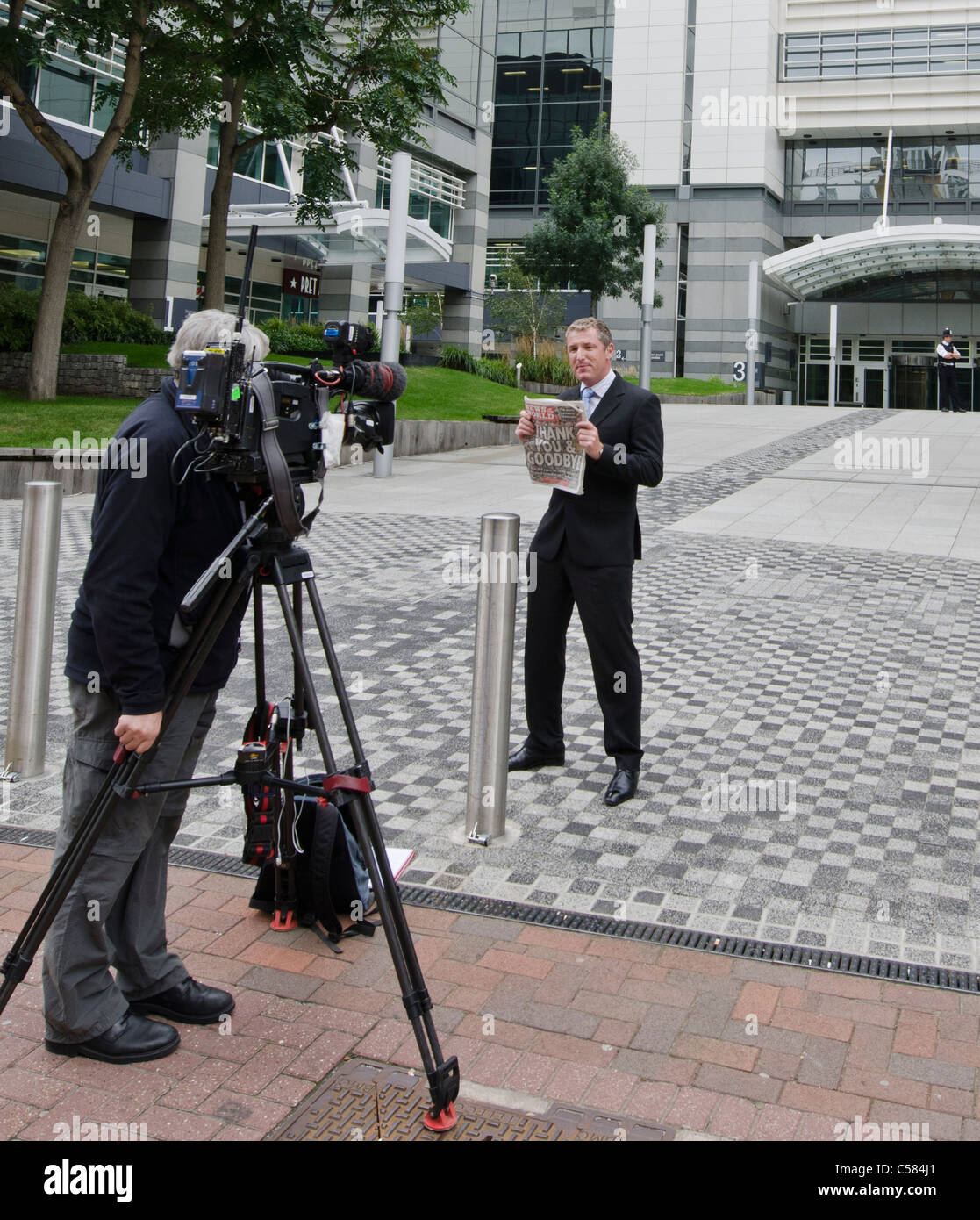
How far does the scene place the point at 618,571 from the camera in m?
5.49

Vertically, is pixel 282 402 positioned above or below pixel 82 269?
below

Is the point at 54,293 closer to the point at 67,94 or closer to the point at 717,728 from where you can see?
the point at 67,94

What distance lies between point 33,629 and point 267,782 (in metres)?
2.68

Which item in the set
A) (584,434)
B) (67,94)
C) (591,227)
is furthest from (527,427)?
(591,227)

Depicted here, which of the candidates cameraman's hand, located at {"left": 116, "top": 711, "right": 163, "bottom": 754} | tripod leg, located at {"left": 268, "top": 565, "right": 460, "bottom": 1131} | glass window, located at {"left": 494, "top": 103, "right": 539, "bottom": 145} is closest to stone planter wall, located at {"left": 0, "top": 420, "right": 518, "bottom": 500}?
tripod leg, located at {"left": 268, "top": 565, "right": 460, "bottom": 1131}

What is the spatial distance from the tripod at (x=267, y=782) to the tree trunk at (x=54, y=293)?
55.7 ft

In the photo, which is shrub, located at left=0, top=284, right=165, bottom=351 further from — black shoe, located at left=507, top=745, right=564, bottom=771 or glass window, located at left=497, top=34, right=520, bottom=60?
glass window, located at left=497, top=34, right=520, bottom=60

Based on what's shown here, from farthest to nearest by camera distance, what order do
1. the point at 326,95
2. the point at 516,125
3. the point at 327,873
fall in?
the point at 516,125 → the point at 326,95 → the point at 327,873

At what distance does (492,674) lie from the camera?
16.3 feet

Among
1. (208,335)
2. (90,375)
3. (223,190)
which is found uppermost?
(223,190)

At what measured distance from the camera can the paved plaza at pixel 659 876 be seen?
3303 mm

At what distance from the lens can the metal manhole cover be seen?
3.03 meters

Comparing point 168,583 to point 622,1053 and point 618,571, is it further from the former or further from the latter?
point 618,571

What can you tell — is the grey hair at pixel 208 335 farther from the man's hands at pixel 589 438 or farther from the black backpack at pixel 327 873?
the man's hands at pixel 589 438
